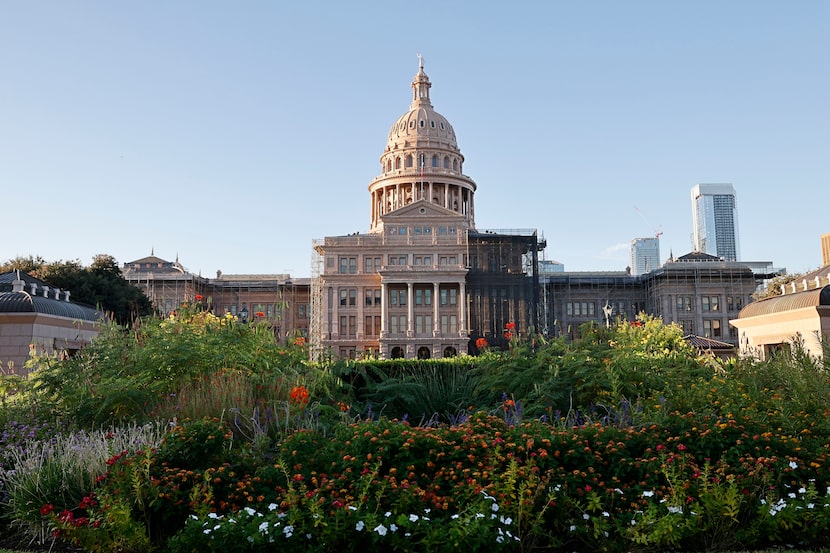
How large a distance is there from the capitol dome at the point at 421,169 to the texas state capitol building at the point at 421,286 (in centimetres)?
1501

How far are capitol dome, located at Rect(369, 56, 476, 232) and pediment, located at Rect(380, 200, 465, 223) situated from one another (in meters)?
14.6

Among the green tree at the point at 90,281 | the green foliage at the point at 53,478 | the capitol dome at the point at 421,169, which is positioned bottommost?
the green foliage at the point at 53,478

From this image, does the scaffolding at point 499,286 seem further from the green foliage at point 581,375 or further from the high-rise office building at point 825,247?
the green foliage at point 581,375

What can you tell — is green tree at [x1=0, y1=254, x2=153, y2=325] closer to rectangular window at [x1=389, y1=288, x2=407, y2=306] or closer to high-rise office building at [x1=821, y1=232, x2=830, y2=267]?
rectangular window at [x1=389, y1=288, x2=407, y2=306]

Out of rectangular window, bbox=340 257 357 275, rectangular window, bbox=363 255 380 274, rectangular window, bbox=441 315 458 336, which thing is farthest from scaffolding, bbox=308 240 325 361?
rectangular window, bbox=441 315 458 336

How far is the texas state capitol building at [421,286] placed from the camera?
71.1m

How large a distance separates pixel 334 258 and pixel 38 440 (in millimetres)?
69836

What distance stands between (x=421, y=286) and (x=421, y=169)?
23.7 meters

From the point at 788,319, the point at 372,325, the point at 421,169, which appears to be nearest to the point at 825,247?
the point at 788,319

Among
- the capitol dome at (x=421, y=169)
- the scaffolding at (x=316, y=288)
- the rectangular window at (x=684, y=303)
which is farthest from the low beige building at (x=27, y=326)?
→ the rectangular window at (x=684, y=303)

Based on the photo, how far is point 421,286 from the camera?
249 ft

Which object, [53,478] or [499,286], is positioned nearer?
[53,478]

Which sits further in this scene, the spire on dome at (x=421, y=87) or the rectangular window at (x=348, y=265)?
the spire on dome at (x=421, y=87)

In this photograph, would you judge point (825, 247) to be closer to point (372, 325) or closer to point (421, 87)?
point (372, 325)
